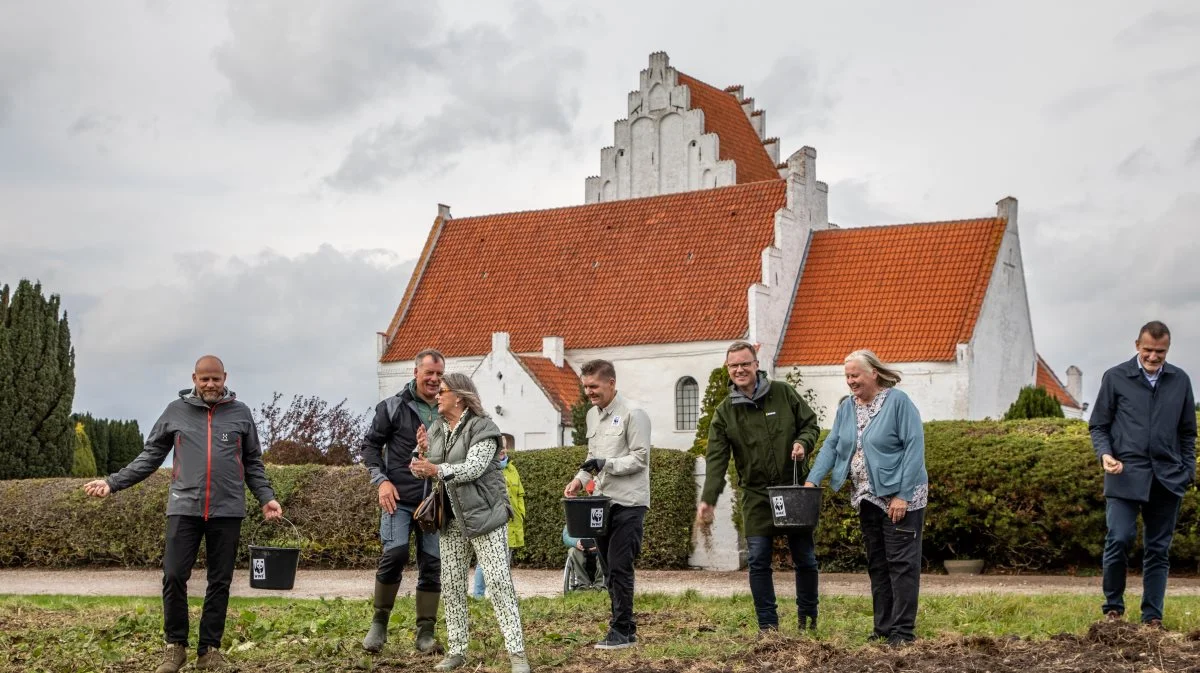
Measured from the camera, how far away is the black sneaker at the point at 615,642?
32.0 ft

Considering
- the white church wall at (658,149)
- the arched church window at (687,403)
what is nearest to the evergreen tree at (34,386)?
the arched church window at (687,403)

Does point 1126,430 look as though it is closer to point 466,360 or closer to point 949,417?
point 949,417

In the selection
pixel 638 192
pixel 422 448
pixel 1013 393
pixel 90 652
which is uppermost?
pixel 638 192

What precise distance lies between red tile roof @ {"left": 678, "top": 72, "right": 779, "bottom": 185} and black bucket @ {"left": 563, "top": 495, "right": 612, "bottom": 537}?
3883cm

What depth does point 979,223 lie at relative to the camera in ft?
124

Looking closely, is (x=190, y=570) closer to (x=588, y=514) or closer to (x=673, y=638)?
(x=588, y=514)

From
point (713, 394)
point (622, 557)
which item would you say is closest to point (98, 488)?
point (622, 557)

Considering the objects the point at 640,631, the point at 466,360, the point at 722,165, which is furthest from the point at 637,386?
the point at 640,631

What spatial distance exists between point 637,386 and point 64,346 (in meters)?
14.9

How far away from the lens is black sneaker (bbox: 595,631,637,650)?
9.76 m

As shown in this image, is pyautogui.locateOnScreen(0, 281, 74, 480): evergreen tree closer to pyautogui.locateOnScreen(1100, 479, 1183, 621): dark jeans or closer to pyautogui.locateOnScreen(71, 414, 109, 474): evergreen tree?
pyautogui.locateOnScreen(71, 414, 109, 474): evergreen tree

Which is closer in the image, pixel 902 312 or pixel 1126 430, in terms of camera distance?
pixel 1126 430

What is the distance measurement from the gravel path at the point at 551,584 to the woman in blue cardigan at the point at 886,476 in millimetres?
4831

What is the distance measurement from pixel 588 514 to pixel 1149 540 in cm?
408
